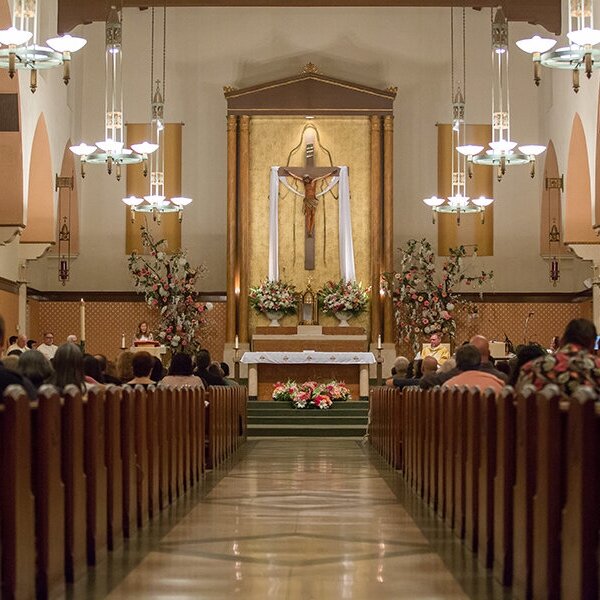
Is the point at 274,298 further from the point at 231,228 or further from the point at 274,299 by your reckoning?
→ the point at 231,228

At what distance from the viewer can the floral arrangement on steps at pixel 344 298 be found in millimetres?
20219

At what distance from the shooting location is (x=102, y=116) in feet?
71.6

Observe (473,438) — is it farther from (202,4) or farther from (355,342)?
(202,4)

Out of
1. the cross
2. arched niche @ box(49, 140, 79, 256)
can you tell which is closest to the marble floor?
the cross

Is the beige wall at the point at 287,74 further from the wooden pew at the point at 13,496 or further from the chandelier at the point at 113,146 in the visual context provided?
the wooden pew at the point at 13,496

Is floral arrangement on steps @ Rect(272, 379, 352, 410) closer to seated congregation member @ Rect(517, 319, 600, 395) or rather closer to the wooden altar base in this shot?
the wooden altar base

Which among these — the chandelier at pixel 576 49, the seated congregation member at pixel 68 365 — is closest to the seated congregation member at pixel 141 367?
the seated congregation member at pixel 68 365

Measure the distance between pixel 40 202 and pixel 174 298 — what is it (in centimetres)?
269

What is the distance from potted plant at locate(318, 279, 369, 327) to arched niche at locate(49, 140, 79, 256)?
4601mm

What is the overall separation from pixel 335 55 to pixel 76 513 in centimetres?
1757

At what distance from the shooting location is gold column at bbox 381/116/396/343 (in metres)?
20.5

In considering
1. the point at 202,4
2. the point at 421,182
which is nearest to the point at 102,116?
the point at 202,4

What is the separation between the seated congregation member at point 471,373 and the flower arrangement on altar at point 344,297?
1160 centimetres

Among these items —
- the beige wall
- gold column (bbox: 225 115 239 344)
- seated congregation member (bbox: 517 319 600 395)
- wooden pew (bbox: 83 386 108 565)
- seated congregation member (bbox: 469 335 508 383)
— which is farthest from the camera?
the beige wall
